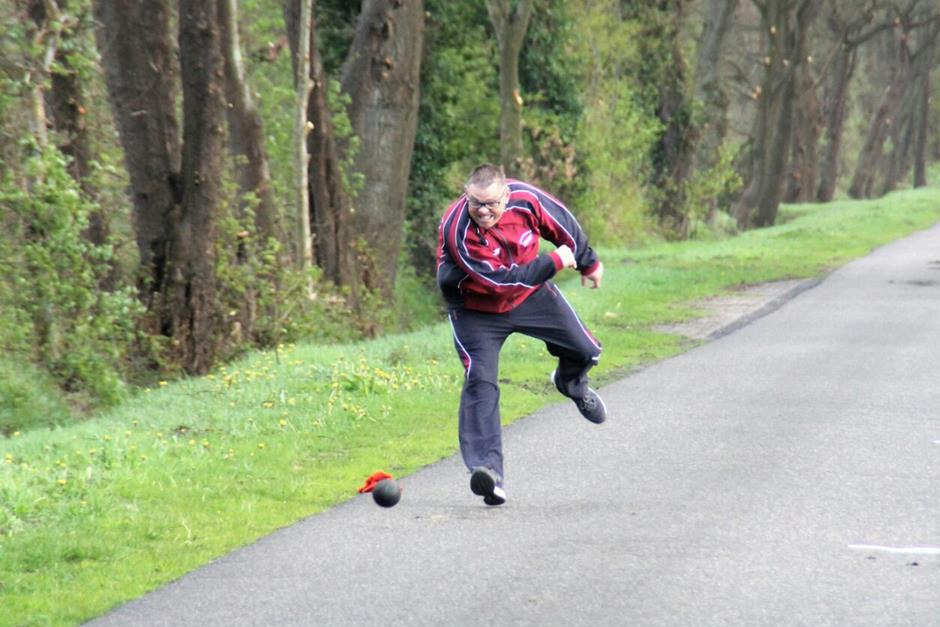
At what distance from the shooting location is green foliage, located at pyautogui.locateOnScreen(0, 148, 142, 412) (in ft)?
47.9

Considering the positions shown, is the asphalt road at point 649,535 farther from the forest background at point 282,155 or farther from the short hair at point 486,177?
the forest background at point 282,155

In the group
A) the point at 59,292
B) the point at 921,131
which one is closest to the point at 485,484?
the point at 59,292

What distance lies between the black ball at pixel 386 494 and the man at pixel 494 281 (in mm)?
420

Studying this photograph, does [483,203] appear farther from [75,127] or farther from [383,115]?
[383,115]

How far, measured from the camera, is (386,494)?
9.02 metres

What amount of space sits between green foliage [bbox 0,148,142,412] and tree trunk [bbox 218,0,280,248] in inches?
139

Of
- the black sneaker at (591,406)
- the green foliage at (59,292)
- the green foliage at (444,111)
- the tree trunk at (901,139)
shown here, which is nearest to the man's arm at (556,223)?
the black sneaker at (591,406)

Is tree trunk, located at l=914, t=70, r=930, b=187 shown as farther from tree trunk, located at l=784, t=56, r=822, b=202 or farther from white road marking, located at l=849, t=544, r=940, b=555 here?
white road marking, located at l=849, t=544, r=940, b=555

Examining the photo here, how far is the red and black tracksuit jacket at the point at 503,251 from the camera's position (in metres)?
8.94

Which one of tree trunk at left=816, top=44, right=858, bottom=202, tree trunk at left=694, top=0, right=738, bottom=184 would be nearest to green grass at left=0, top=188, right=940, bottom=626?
tree trunk at left=694, top=0, right=738, bottom=184

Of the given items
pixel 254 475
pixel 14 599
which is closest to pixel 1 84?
pixel 254 475

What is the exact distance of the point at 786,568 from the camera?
24.7 feet

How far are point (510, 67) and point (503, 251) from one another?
21768 mm

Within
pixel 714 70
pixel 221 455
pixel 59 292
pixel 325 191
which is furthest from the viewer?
pixel 714 70
